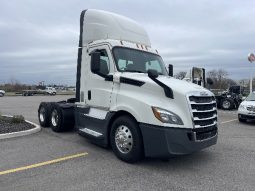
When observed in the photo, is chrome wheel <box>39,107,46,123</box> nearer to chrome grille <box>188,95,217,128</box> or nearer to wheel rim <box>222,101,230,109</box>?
chrome grille <box>188,95,217,128</box>

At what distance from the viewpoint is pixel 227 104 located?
861 inches

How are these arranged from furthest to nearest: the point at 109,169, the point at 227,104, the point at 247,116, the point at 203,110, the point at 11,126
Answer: the point at 227,104, the point at 247,116, the point at 11,126, the point at 203,110, the point at 109,169

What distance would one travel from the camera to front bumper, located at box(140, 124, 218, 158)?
6.04 metres

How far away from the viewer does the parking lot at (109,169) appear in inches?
215

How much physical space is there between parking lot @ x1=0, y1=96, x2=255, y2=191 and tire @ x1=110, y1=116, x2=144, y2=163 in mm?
190

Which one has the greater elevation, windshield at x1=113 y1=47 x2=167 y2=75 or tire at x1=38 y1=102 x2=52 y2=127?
windshield at x1=113 y1=47 x2=167 y2=75

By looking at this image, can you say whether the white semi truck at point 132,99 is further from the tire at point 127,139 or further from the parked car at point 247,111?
the parked car at point 247,111

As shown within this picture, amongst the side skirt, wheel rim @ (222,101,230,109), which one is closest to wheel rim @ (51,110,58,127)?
the side skirt

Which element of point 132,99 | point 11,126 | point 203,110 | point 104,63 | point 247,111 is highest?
point 104,63

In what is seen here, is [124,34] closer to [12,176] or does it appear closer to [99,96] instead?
[99,96]

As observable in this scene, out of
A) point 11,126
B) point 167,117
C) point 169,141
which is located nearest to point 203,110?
point 167,117

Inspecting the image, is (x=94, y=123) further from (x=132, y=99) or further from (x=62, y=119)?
(x=62, y=119)

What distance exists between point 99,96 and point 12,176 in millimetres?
2811

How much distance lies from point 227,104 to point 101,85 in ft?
52.9
